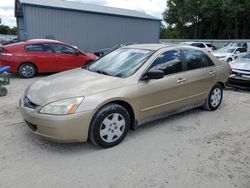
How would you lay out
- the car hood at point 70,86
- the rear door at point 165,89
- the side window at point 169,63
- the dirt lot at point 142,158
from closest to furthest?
the dirt lot at point 142,158
the car hood at point 70,86
the rear door at point 165,89
the side window at point 169,63

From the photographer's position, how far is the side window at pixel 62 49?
10.1 m

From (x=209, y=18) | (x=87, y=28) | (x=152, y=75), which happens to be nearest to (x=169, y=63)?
(x=152, y=75)

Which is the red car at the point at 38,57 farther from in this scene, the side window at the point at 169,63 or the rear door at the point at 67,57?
the side window at the point at 169,63

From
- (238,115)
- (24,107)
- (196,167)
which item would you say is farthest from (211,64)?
(24,107)

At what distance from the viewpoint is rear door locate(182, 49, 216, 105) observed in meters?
5.00

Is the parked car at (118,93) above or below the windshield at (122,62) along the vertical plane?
below

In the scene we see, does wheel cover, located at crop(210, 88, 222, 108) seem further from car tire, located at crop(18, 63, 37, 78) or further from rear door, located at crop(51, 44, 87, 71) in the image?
car tire, located at crop(18, 63, 37, 78)

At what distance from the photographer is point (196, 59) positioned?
5277 millimetres

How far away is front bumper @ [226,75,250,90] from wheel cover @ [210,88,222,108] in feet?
8.28

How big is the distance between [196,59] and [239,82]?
11.4 feet

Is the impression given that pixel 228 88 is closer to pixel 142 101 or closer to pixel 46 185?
pixel 142 101

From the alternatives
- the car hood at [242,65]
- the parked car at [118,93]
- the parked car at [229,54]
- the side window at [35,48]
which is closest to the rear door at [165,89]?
the parked car at [118,93]

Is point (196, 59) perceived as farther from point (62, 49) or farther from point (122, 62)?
point (62, 49)

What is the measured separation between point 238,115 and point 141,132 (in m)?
2.44
